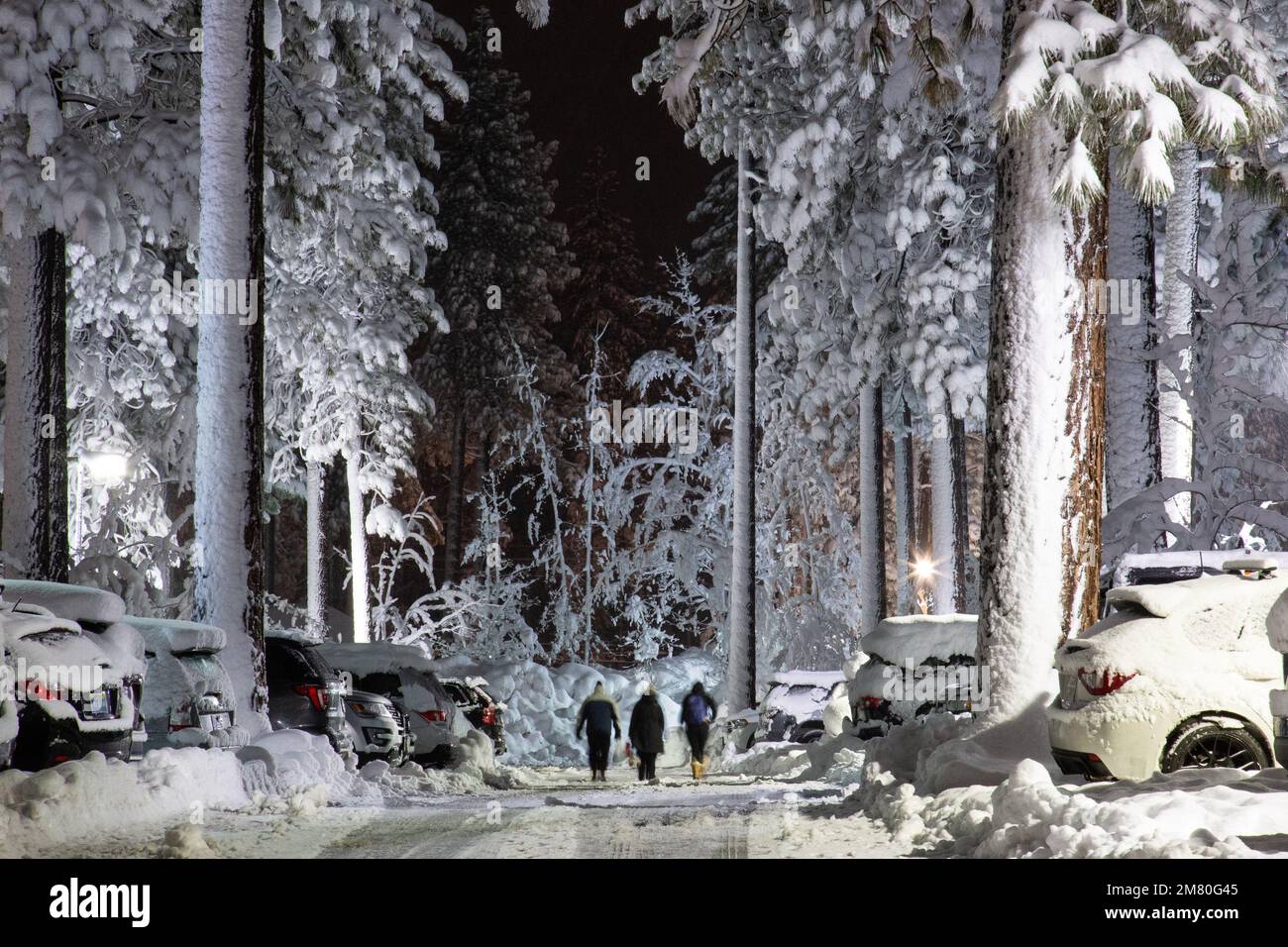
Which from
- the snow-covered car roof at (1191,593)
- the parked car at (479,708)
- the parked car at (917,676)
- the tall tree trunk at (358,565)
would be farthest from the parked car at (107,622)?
the tall tree trunk at (358,565)

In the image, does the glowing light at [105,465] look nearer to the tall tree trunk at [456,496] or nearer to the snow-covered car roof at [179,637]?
the snow-covered car roof at [179,637]

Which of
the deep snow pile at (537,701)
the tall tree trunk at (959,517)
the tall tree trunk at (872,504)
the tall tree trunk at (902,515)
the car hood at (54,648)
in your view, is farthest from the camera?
the tall tree trunk at (902,515)

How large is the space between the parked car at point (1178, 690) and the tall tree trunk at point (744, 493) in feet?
51.4

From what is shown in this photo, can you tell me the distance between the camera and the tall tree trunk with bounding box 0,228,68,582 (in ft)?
59.7

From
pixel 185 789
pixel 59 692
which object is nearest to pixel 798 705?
pixel 185 789

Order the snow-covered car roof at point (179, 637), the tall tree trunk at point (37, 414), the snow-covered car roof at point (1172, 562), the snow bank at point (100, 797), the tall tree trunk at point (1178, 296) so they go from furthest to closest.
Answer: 1. the tall tree trunk at point (1178, 296)
2. the tall tree trunk at point (37, 414)
3. the snow-covered car roof at point (1172, 562)
4. the snow-covered car roof at point (179, 637)
5. the snow bank at point (100, 797)

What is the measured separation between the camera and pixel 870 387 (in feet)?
101

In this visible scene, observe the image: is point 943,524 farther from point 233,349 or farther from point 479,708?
point 233,349

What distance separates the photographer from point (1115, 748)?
417 inches

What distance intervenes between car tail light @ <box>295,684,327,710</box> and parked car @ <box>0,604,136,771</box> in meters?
5.29

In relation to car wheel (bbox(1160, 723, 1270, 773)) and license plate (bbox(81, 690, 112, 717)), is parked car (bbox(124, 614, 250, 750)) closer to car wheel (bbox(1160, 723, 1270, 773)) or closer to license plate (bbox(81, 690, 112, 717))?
license plate (bbox(81, 690, 112, 717))

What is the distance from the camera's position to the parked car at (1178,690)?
10.6 meters

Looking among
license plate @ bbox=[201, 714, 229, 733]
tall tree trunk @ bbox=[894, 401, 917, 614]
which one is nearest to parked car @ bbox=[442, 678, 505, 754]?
license plate @ bbox=[201, 714, 229, 733]
